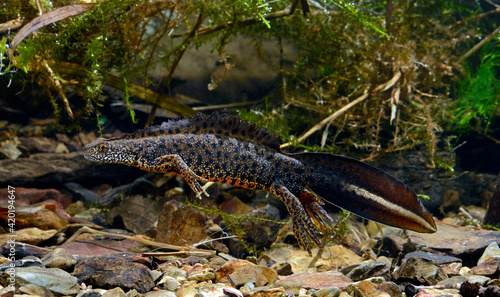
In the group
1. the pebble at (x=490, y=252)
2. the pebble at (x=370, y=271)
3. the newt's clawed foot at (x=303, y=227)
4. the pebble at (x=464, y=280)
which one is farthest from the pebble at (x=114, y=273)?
the pebble at (x=490, y=252)

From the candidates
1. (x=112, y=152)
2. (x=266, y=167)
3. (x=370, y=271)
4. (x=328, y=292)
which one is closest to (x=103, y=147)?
(x=112, y=152)

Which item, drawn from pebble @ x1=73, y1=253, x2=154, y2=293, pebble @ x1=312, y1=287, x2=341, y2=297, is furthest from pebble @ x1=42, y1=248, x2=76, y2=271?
pebble @ x1=312, y1=287, x2=341, y2=297

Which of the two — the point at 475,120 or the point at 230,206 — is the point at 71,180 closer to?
the point at 230,206

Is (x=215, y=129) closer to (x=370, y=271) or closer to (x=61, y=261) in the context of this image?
(x=61, y=261)

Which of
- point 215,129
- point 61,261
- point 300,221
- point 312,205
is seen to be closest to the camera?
point 61,261

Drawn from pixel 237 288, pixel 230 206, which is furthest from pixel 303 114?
pixel 237 288

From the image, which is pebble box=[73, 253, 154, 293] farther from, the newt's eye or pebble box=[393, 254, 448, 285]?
pebble box=[393, 254, 448, 285]

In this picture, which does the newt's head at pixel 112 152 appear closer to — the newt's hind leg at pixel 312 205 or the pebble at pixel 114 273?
the pebble at pixel 114 273
